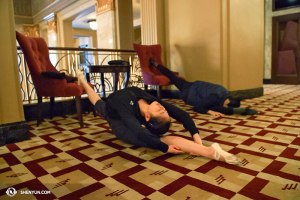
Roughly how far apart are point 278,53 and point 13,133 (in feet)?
27.0

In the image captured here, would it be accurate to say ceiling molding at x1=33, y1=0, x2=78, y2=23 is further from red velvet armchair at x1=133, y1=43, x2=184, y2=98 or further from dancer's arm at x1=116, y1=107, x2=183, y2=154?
dancer's arm at x1=116, y1=107, x2=183, y2=154

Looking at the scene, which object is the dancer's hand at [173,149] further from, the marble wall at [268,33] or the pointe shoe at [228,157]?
the marble wall at [268,33]

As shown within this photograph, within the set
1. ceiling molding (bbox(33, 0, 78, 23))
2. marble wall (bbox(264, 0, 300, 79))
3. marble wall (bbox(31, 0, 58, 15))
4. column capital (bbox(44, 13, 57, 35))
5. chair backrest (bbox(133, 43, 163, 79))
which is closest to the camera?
chair backrest (bbox(133, 43, 163, 79))

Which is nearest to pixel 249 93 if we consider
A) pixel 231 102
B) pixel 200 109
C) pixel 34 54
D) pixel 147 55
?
pixel 231 102

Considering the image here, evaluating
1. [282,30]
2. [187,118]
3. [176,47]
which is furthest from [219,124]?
[282,30]

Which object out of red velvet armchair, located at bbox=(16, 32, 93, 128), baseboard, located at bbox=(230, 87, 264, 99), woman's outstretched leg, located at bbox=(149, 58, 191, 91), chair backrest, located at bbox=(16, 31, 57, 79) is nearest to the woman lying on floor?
red velvet armchair, located at bbox=(16, 32, 93, 128)

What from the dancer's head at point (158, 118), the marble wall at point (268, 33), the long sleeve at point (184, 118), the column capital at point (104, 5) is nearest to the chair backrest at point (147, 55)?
the long sleeve at point (184, 118)

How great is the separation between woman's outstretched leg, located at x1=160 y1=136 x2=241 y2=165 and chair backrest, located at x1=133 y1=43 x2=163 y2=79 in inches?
94.4

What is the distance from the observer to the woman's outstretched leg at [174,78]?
134 inches

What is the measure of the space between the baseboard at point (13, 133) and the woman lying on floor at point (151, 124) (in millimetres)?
810

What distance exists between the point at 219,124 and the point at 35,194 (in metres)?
1.94

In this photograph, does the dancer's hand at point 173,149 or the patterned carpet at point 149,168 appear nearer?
the patterned carpet at point 149,168

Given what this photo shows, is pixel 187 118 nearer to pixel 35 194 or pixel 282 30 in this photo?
pixel 35 194

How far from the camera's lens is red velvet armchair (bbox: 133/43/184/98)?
148 inches
